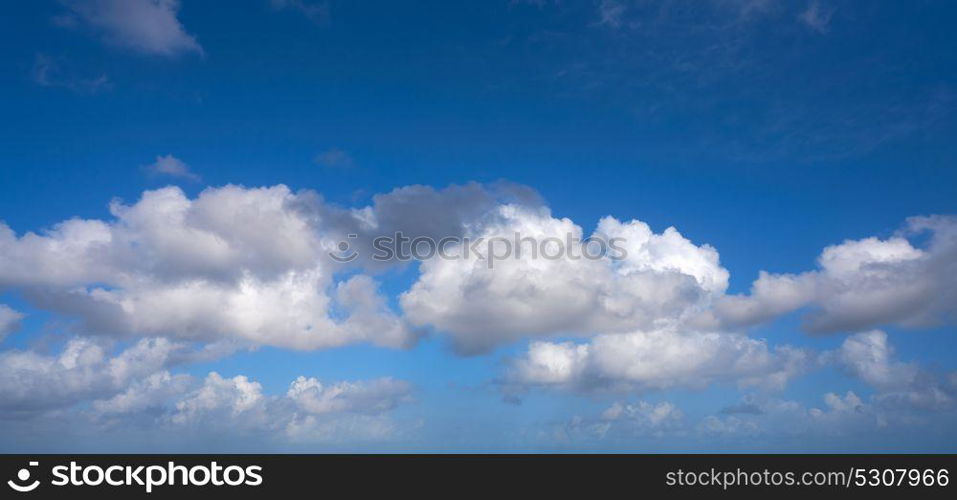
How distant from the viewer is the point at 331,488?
12612 centimetres

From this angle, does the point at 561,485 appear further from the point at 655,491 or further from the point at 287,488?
the point at 287,488

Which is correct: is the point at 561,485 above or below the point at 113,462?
below

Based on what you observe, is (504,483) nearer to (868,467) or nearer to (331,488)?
(331,488)

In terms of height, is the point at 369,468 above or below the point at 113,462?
below

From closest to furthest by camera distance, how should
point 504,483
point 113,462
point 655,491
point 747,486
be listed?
point 113,462, point 747,486, point 655,491, point 504,483

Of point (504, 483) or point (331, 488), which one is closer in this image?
point (331, 488)

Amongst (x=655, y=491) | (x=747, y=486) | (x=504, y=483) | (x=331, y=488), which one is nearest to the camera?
(x=747, y=486)

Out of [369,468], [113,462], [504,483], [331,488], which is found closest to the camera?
[113,462]

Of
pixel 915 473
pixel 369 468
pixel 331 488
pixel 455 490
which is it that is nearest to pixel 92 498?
pixel 331 488

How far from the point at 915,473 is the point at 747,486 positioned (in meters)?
25.7

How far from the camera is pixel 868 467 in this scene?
319ft

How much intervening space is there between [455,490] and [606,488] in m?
33.8

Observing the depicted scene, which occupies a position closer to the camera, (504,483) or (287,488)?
(287,488)

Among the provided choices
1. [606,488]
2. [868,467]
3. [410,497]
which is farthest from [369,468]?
[868,467]
